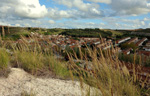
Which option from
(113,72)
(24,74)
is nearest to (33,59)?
(24,74)

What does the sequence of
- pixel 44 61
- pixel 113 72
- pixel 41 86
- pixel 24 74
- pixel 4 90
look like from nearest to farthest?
1. pixel 113 72
2. pixel 4 90
3. pixel 41 86
4. pixel 24 74
5. pixel 44 61

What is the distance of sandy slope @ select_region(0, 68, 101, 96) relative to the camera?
2.19 meters

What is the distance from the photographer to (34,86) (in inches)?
93.8

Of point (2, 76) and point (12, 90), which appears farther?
point (2, 76)

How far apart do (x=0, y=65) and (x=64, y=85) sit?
4.53 ft

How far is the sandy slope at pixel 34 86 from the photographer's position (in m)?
2.19

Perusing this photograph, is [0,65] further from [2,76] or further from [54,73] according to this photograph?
[54,73]

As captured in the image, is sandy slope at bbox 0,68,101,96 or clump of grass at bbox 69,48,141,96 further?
sandy slope at bbox 0,68,101,96

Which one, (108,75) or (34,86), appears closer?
(108,75)

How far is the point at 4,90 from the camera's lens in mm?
2182

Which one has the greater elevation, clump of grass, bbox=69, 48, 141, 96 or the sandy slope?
clump of grass, bbox=69, 48, 141, 96

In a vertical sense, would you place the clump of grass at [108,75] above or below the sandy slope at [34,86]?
above

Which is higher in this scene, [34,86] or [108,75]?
[108,75]

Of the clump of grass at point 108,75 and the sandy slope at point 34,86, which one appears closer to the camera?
the clump of grass at point 108,75
